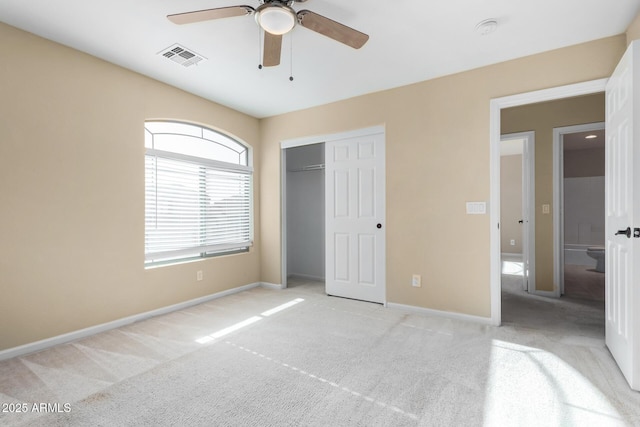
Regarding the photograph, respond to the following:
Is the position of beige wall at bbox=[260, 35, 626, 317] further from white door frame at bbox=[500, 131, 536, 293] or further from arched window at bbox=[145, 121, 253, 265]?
arched window at bbox=[145, 121, 253, 265]

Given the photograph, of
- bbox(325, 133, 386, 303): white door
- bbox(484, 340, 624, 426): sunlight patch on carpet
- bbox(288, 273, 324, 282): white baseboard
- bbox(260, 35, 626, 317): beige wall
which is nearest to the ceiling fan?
bbox(260, 35, 626, 317): beige wall

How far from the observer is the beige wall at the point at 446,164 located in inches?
117

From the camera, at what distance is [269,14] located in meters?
1.85

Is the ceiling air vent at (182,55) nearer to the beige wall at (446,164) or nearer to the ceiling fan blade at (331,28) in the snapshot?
the ceiling fan blade at (331,28)

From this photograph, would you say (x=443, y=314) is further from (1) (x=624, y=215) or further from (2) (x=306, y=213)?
(2) (x=306, y=213)

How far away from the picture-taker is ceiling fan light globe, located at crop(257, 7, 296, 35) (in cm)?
184

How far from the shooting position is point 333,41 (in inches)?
104

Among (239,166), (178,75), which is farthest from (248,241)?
(178,75)

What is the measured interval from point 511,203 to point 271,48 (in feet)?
24.6

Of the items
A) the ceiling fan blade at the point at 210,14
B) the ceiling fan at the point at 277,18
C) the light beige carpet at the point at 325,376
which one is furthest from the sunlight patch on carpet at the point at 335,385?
the ceiling fan blade at the point at 210,14

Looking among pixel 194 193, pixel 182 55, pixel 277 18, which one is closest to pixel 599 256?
pixel 277 18

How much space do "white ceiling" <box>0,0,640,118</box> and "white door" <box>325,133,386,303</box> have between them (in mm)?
893

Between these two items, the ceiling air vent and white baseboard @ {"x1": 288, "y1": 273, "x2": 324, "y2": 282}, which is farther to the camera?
white baseboard @ {"x1": 288, "y1": 273, "x2": 324, "y2": 282}

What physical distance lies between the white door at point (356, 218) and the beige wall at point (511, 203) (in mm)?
5304
